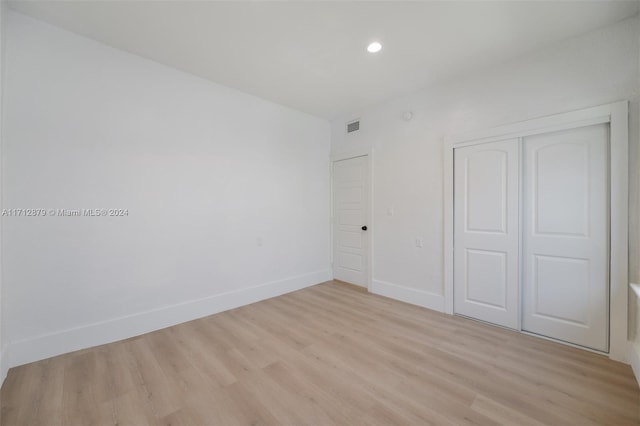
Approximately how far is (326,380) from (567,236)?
2578mm

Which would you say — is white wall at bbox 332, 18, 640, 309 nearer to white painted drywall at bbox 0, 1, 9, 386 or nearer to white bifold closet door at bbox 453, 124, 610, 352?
white bifold closet door at bbox 453, 124, 610, 352

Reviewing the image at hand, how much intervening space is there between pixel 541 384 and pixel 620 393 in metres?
0.48

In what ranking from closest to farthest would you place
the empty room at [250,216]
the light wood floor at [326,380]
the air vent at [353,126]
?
the light wood floor at [326,380], the empty room at [250,216], the air vent at [353,126]

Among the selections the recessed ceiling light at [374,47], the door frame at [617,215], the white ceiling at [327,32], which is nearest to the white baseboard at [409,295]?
the door frame at [617,215]

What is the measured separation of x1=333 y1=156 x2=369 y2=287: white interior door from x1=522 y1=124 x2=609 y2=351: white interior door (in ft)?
6.90

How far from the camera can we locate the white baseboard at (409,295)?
336 centimetres

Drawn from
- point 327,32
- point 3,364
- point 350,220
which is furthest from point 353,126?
point 3,364

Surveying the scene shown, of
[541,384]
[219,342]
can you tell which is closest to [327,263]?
[219,342]

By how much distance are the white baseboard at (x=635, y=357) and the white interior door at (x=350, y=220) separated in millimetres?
2779

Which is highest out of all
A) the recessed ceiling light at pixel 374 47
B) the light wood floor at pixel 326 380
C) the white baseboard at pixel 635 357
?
the recessed ceiling light at pixel 374 47

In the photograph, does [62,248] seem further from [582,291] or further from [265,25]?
[582,291]

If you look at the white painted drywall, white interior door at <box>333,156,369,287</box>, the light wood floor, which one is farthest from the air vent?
the white painted drywall

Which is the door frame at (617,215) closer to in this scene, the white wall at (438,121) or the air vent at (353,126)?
the white wall at (438,121)

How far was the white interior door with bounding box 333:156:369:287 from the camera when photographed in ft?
14.1
